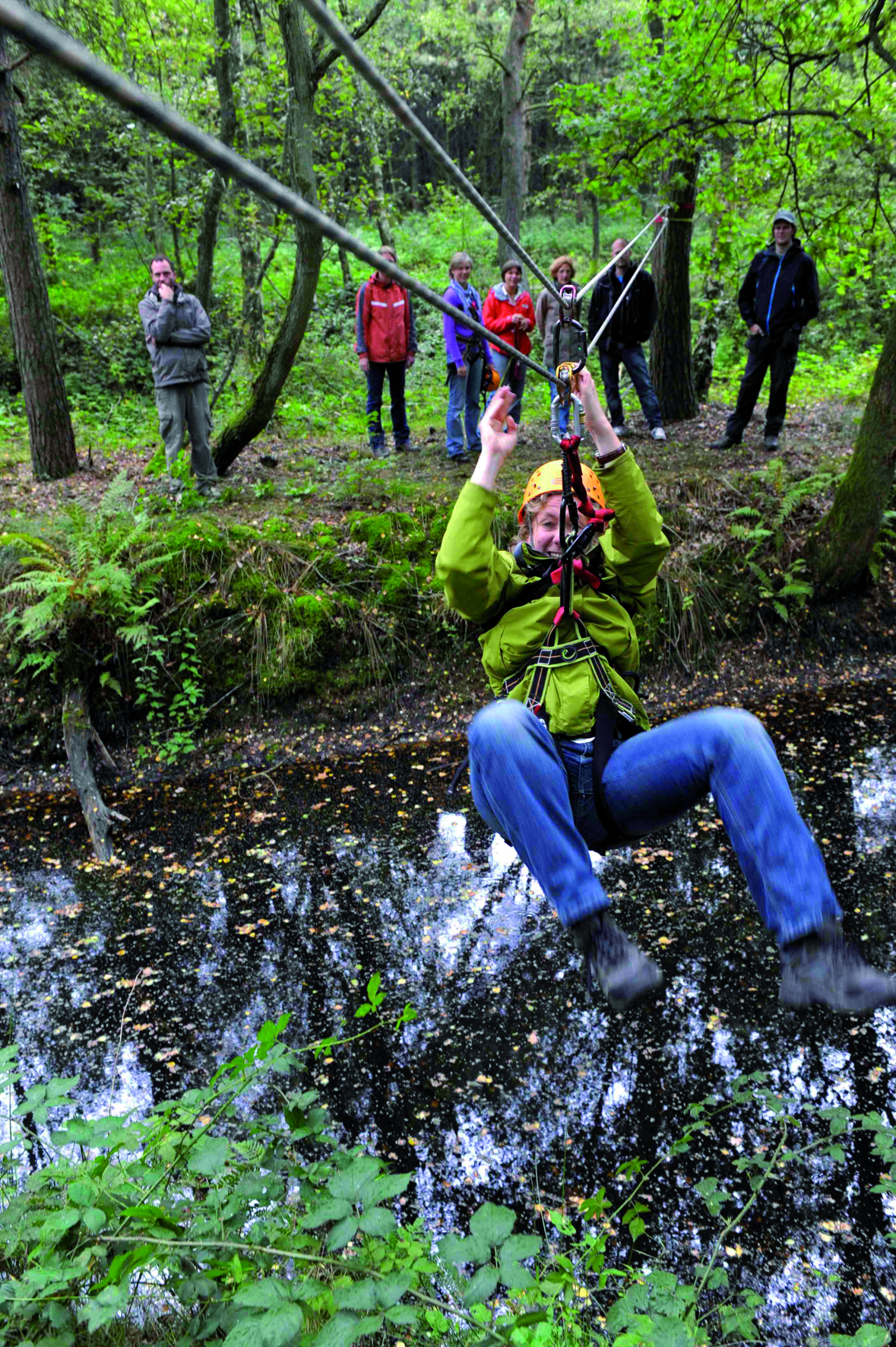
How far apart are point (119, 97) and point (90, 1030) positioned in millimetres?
4250

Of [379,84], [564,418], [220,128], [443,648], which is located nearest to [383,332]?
[220,128]

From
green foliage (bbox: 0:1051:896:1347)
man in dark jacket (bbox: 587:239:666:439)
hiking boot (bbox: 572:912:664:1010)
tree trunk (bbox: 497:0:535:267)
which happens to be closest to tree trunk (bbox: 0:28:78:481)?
man in dark jacket (bbox: 587:239:666:439)

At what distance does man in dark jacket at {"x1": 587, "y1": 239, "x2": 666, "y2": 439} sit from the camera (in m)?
8.93

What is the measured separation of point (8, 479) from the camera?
31.7ft

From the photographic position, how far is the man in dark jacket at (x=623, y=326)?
29.3 feet

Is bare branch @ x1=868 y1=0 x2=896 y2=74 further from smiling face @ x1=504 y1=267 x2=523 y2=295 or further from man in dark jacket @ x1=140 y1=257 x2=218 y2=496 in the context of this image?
man in dark jacket @ x1=140 y1=257 x2=218 y2=496

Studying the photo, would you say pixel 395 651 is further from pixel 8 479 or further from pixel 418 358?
pixel 418 358

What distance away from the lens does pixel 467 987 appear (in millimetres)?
4402

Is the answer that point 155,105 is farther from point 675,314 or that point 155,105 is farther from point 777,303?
point 675,314

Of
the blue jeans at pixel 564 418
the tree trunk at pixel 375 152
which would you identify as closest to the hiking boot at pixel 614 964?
the blue jeans at pixel 564 418

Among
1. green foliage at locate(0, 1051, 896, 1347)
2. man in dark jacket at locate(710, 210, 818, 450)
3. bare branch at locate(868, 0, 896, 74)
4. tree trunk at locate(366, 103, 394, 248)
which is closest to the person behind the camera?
green foliage at locate(0, 1051, 896, 1347)

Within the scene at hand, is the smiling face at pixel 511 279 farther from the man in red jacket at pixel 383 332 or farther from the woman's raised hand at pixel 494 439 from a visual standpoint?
the woman's raised hand at pixel 494 439

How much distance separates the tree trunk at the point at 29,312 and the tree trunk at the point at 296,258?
65.4 inches

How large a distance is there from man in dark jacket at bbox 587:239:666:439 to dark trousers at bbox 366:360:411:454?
6.62 ft
